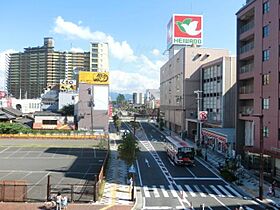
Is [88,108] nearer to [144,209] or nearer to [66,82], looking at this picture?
[66,82]

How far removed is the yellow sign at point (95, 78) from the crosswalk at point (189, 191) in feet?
183

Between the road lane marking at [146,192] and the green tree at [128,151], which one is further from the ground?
the green tree at [128,151]

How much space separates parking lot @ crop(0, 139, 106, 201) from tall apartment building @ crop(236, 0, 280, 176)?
1913 cm

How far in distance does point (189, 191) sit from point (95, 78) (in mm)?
58812

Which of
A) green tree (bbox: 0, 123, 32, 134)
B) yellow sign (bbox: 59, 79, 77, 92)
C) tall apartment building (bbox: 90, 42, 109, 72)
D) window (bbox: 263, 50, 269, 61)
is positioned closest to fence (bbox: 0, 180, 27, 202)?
window (bbox: 263, 50, 269, 61)

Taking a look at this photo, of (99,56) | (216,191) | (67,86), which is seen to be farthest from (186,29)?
(99,56)

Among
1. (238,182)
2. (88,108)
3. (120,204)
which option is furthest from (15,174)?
(88,108)

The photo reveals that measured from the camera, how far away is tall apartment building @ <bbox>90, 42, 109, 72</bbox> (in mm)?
188625

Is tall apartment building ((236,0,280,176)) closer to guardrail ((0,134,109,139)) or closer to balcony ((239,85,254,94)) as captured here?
balcony ((239,85,254,94))

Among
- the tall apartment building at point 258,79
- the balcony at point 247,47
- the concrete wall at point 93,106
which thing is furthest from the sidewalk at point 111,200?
the concrete wall at point 93,106

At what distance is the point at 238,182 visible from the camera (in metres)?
38.1

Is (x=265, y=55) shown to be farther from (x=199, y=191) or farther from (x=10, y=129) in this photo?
(x=10, y=129)

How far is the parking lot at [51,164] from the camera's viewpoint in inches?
1342

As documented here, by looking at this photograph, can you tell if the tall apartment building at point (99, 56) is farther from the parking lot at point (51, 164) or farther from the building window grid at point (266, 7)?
the building window grid at point (266, 7)
